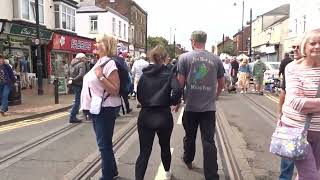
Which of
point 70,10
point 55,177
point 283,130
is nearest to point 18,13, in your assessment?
point 70,10

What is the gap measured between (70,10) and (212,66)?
31.8 metres

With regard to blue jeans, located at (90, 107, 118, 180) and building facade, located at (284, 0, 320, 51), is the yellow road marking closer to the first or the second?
blue jeans, located at (90, 107, 118, 180)

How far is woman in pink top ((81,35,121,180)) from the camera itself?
18.0ft

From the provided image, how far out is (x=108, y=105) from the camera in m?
5.56

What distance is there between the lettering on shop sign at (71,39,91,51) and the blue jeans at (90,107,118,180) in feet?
101

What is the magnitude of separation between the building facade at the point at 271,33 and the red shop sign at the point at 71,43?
26.6 metres

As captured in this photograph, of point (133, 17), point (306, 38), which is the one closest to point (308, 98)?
point (306, 38)

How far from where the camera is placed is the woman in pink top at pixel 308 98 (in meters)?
3.86

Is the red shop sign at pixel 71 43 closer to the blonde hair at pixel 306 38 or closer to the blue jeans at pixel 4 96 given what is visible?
the blue jeans at pixel 4 96

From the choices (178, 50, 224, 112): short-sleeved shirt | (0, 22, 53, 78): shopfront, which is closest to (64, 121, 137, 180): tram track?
(178, 50, 224, 112): short-sleeved shirt

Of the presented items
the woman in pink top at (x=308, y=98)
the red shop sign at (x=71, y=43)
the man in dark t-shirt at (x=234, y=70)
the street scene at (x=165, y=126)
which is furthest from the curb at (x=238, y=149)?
the red shop sign at (x=71, y=43)

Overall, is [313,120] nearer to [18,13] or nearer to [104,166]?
[104,166]

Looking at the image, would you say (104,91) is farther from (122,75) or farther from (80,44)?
(80,44)

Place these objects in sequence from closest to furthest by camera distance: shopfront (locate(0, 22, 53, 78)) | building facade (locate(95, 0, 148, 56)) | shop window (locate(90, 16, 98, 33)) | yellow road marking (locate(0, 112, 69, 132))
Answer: yellow road marking (locate(0, 112, 69, 132)) → shopfront (locate(0, 22, 53, 78)) → shop window (locate(90, 16, 98, 33)) → building facade (locate(95, 0, 148, 56))
